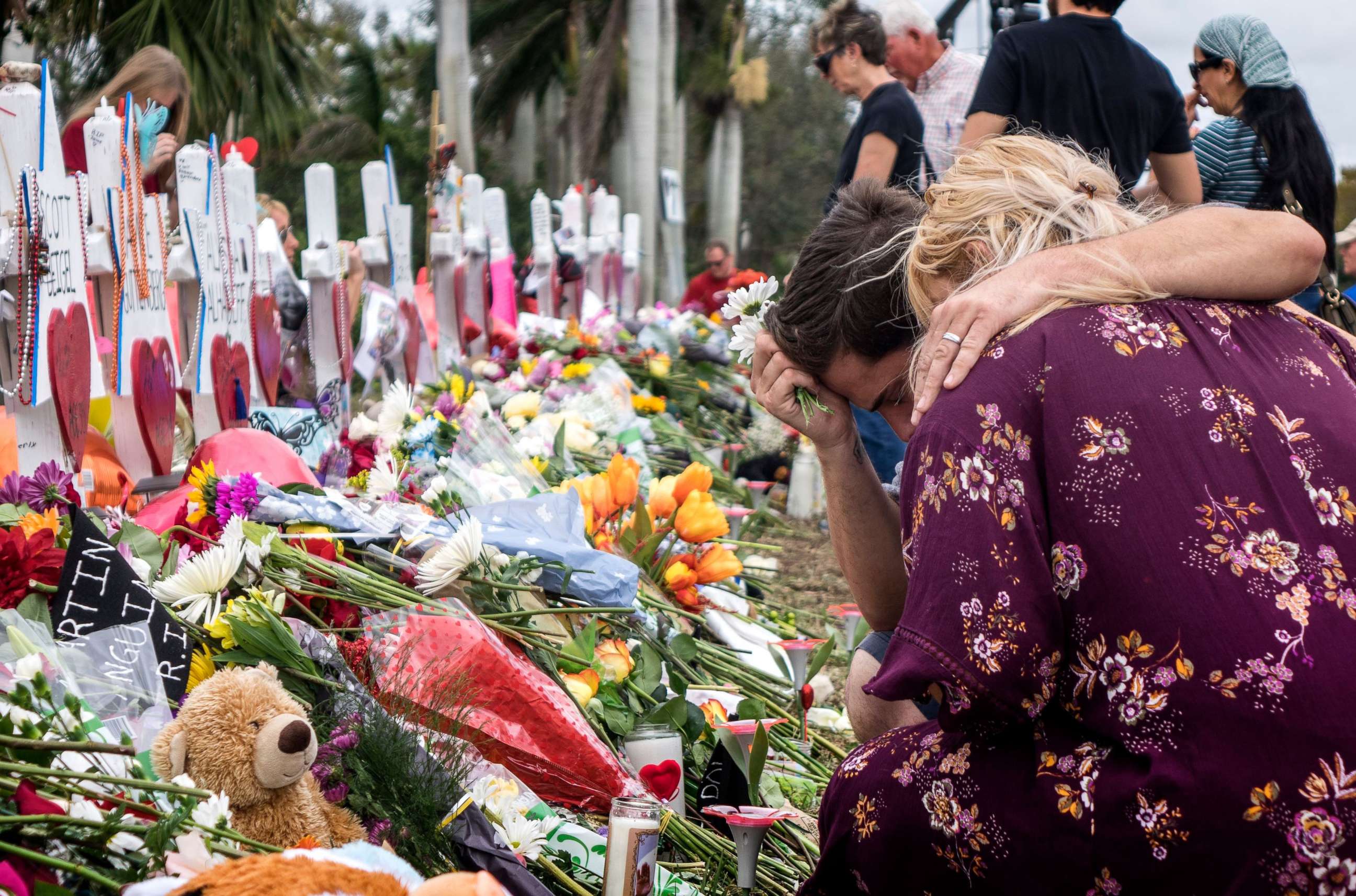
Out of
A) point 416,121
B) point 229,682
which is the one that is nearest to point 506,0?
point 416,121

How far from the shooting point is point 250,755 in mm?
1366

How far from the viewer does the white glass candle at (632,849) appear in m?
1.50

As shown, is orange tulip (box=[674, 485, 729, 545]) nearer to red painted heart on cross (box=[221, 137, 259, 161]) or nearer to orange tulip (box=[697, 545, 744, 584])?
orange tulip (box=[697, 545, 744, 584])

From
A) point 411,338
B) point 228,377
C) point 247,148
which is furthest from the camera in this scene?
point 411,338

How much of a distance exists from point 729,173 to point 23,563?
20.6 metres

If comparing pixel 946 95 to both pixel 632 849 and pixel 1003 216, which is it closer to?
pixel 1003 216

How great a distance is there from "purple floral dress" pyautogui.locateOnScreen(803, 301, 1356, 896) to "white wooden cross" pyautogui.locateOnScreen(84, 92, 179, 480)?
2300 mm

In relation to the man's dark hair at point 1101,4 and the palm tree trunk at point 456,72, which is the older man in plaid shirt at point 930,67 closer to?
the man's dark hair at point 1101,4

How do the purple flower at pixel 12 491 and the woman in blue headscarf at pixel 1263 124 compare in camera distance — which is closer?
the purple flower at pixel 12 491

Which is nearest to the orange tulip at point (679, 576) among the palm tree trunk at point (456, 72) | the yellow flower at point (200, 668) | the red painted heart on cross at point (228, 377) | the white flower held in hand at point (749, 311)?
the white flower held in hand at point (749, 311)

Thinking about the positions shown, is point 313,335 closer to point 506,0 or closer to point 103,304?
point 103,304

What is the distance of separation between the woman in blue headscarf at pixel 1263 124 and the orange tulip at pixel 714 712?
6.49 feet

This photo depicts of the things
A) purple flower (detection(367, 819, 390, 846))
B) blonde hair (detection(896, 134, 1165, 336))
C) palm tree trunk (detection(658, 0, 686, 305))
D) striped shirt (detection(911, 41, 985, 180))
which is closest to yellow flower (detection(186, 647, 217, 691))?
purple flower (detection(367, 819, 390, 846))

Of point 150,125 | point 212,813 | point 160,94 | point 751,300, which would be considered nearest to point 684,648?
point 751,300
